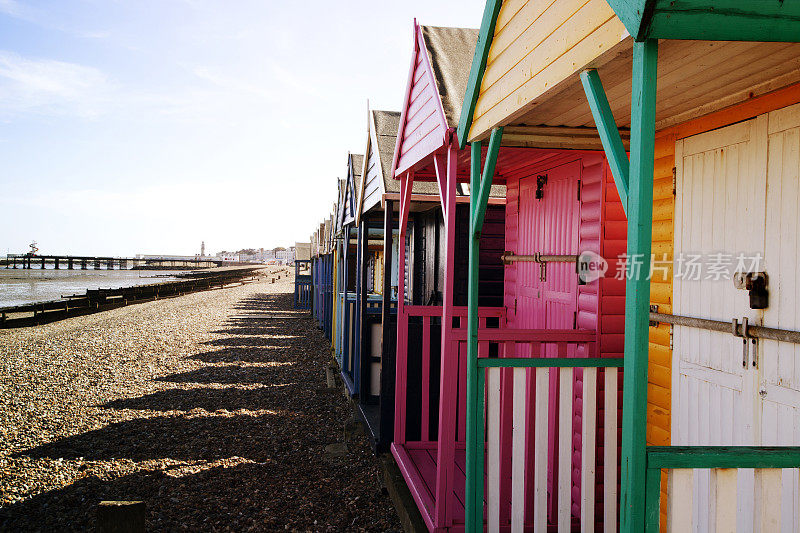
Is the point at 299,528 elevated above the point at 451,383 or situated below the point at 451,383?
below

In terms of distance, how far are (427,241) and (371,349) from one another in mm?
2186

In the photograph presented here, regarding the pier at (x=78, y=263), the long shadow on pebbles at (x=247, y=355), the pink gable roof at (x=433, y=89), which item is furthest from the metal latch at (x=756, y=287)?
the pier at (x=78, y=263)

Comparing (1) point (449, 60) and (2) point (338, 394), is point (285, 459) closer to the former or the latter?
(2) point (338, 394)

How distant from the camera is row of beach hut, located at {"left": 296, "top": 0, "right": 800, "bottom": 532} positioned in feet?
5.98

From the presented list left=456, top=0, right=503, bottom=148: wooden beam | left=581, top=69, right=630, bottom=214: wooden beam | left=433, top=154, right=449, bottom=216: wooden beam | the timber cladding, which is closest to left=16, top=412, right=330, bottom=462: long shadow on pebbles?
left=433, top=154, right=449, bottom=216: wooden beam

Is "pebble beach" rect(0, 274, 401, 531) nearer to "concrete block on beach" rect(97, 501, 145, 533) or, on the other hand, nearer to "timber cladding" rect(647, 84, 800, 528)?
"concrete block on beach" rect(97, 501, 145, 533)

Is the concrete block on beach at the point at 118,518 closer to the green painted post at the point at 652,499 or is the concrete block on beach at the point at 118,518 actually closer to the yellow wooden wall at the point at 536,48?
the green painted post at the point at 652,499

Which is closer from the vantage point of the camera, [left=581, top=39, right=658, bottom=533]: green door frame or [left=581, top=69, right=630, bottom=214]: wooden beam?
[left=581, top=39, right=658, bottom=533]: green door frame

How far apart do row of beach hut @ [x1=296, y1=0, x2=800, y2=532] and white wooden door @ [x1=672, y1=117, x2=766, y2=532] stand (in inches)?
0.4

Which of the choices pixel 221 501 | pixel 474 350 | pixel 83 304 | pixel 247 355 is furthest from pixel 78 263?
pixel 474 350

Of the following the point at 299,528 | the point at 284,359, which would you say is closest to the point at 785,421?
the point at 299,528

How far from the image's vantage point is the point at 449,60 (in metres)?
4.54

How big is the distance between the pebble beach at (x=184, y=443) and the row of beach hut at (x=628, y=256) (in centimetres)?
104

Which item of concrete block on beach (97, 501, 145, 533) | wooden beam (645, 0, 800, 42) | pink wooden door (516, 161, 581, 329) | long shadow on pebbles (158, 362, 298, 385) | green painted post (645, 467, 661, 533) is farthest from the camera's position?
long shadow on pebbles (158, 362, 298, 385)
